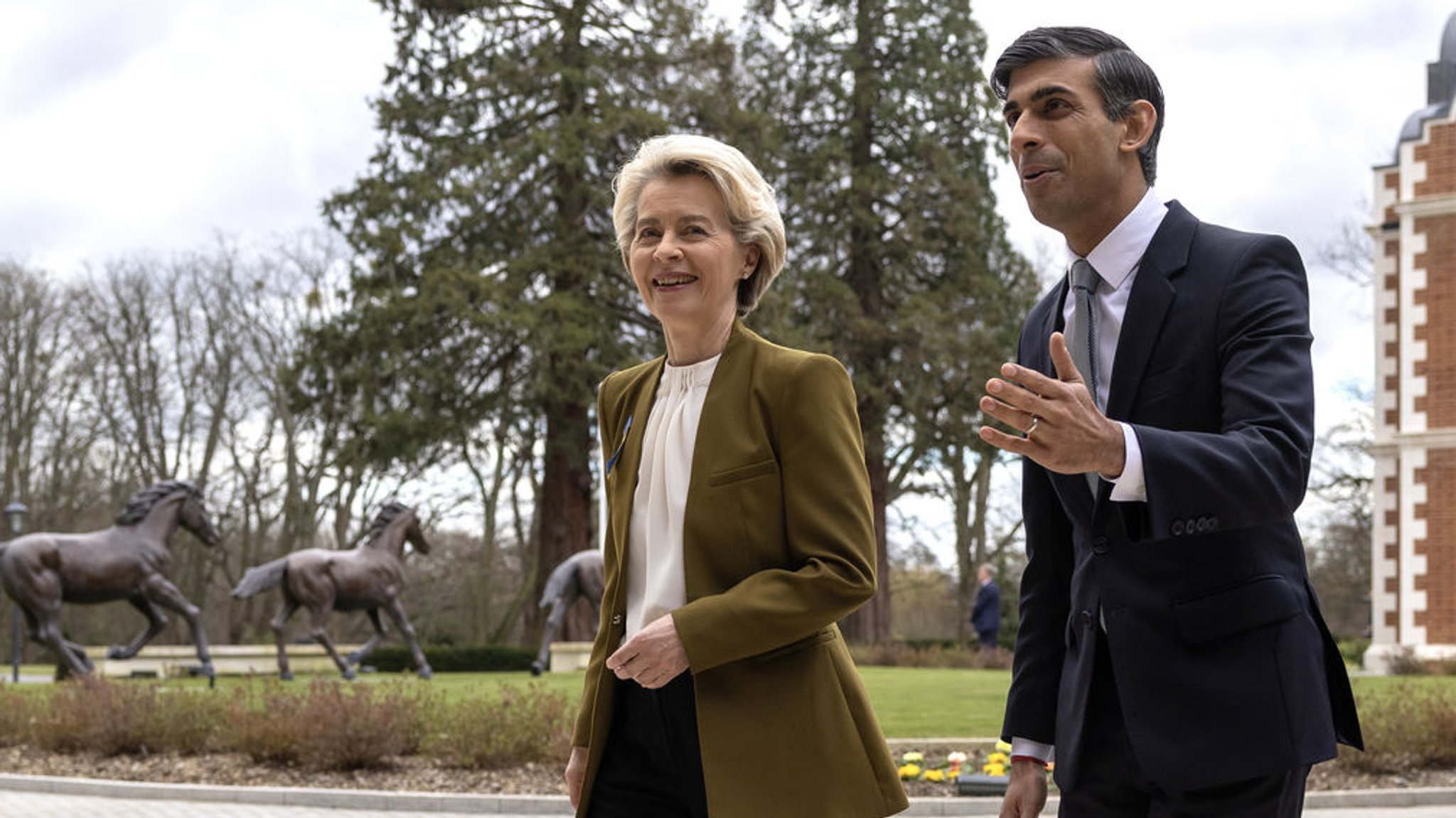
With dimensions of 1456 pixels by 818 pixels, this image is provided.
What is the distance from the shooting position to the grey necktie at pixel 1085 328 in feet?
9.52

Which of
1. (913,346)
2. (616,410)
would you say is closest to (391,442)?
(913,346)

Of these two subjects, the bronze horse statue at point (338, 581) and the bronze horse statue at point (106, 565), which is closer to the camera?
the bronze horse statue at point (106, 565)

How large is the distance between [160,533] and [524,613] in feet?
59.2

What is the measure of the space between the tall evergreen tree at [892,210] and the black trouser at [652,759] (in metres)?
32.3

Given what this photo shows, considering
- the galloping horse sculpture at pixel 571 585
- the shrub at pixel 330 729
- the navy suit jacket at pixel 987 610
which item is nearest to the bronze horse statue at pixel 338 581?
the galloping horse sculpture at pixel 571 585

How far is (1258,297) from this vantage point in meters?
2.72

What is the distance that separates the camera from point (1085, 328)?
294cm

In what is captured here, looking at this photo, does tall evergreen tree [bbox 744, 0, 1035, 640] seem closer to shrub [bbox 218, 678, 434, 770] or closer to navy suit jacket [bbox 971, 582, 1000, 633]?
navy suit jacket [bbox 971, 582, 1000, 633]

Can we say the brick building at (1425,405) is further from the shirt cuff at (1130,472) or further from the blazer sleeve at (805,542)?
the shirt cuff at (1130,472)

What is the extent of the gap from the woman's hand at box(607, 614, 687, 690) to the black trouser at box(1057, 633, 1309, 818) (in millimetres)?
744

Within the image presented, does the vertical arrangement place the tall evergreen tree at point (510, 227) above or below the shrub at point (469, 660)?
above

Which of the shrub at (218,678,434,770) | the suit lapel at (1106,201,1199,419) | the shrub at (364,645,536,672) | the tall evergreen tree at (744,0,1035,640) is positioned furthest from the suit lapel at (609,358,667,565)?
the tall evergreen tree at (744,0,1035,640)

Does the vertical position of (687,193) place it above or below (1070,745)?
above

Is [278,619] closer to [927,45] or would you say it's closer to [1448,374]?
[1448,374]
